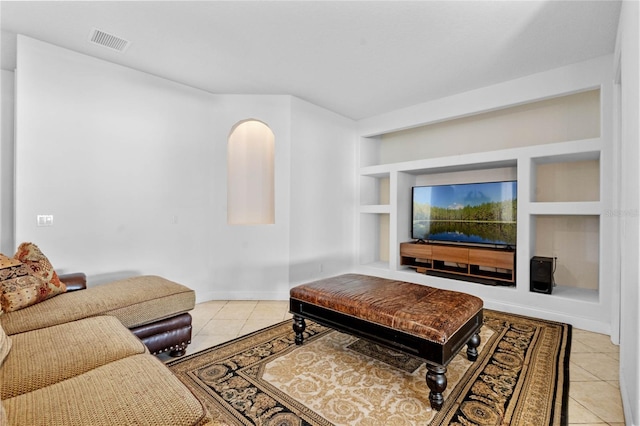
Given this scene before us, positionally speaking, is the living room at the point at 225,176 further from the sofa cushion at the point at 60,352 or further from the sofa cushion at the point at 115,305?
the sofa cushion at the point at 60,352

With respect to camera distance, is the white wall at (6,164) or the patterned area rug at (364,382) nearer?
the patterned area rug at (364,382)

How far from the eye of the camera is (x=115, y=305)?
2076 mm

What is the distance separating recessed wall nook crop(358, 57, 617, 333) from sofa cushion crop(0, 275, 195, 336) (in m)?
3.13

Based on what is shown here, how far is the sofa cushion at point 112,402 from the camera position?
985 millimetres

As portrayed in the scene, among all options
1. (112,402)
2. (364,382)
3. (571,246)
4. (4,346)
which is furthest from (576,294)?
(4,346)

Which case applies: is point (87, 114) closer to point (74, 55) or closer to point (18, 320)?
point (74, 55)

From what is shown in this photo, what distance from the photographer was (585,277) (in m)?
3.41

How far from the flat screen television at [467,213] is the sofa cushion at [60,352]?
3.79 meters

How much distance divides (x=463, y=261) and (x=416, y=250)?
2.14 ft

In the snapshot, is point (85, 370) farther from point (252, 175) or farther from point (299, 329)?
point (252, 175)

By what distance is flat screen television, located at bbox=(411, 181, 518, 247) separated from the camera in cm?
362

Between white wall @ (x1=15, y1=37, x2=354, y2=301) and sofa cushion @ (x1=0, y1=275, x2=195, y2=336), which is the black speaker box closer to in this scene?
white wall @ (x1=15, y1=37, x2=354, y2=301)

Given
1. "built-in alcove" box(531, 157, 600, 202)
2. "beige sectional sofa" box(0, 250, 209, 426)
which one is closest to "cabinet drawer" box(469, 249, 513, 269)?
"built-in alcove" box(531, 157, 600, 202)

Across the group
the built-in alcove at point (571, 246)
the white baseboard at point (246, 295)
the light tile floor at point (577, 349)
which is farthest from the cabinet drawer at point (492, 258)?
the white baseboard at point (246, 295)
